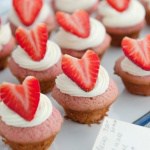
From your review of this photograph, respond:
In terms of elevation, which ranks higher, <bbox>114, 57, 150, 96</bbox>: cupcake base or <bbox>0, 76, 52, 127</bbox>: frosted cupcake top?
<bbox>0, 76, 52, 127</bbox>: frosted cupcake top

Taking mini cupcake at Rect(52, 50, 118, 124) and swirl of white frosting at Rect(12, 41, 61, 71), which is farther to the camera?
swirl of white frosting at Rect(12, 41, 61, 71)

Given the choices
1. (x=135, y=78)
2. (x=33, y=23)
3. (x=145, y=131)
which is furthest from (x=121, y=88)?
(x=33, y=23)

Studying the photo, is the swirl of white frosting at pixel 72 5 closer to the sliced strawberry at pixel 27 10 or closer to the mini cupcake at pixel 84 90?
the sliced strawberry at pixel 27 10

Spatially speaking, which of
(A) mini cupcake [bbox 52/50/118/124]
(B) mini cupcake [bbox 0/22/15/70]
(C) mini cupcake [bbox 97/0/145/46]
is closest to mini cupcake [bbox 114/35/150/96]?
(A) mini cupcake [bbox 52/50/118/124]

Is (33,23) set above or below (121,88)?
above

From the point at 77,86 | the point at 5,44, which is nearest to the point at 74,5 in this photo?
the point at 5,44

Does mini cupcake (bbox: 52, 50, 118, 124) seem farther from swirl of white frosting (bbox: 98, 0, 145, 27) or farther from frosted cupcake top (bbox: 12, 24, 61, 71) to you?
swirl of white frosting (bbox: 98, 0, 145, 27)

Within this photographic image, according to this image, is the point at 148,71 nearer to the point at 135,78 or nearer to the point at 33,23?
the point at 135,78
